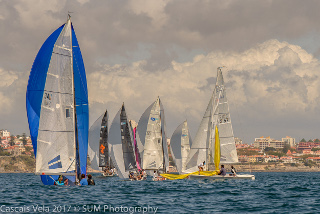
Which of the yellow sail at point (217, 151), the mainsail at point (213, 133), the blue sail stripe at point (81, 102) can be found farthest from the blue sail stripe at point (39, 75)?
the mainsail at point (213, 133)

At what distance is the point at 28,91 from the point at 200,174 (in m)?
25.2

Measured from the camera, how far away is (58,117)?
39094 mm

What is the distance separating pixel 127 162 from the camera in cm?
6675

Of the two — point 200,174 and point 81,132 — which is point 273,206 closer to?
point 81,132

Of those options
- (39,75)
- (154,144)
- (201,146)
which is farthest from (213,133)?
(39,75)

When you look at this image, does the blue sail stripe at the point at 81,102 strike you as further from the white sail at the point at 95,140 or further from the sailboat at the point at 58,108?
the white sail at the point at 95,140

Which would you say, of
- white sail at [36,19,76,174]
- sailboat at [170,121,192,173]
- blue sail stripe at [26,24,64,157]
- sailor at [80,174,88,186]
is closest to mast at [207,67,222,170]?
sailboat at [170,121,192,173]

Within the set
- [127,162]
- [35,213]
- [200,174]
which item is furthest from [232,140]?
[35,213]

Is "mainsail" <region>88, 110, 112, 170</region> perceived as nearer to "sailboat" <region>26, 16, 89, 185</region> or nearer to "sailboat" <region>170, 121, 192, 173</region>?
"sailboat" <region>170, 121, 192, 173</region>

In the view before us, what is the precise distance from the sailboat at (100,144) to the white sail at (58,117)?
4071 centimetres

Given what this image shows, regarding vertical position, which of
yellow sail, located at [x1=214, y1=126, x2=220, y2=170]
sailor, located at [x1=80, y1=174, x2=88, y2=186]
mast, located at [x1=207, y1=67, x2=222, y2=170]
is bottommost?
sailor, located at [x1=80, y1=174, x2=88, y2=186]

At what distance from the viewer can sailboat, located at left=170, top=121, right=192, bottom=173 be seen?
264ft

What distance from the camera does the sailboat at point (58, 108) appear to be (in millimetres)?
38688

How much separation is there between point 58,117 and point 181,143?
43.4 metres
